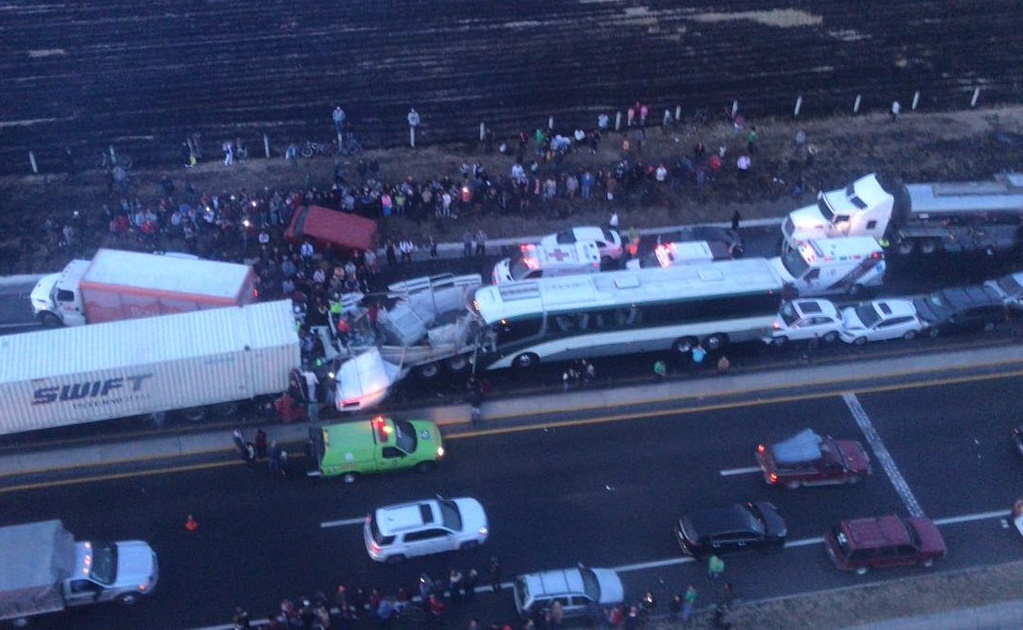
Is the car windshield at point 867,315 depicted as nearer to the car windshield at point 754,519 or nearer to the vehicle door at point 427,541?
the car windshield at point 754,519

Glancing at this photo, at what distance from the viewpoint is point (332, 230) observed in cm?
3384

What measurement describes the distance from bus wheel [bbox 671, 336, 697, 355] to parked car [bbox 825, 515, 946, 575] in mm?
7854

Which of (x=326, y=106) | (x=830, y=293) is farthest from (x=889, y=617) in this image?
(x=326, y=106)

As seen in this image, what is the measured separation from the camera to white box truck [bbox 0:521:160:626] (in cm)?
2239

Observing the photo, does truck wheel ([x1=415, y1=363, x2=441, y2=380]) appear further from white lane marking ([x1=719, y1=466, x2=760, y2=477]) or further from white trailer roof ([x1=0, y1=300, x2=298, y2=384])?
white lane marking ([x1=719, y1=466, x2=760, y2=477])

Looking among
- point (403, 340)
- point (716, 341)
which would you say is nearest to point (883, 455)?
point (716, 341)

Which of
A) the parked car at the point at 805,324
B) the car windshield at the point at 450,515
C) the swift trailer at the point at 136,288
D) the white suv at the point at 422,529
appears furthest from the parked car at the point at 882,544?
the swift trailer at the point at 136,288

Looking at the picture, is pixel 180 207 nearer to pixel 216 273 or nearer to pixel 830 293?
pixel 216 273

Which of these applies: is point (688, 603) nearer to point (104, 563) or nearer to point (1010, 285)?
point (104, 563)

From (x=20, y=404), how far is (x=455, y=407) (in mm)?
12172

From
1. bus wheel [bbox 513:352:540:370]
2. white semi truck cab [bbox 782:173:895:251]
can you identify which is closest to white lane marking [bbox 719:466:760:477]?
bus wheel [bbox 513:352:540:370]

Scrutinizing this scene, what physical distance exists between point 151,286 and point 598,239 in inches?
594

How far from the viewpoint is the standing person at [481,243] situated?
35.0 m

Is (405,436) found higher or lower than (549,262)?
lower
